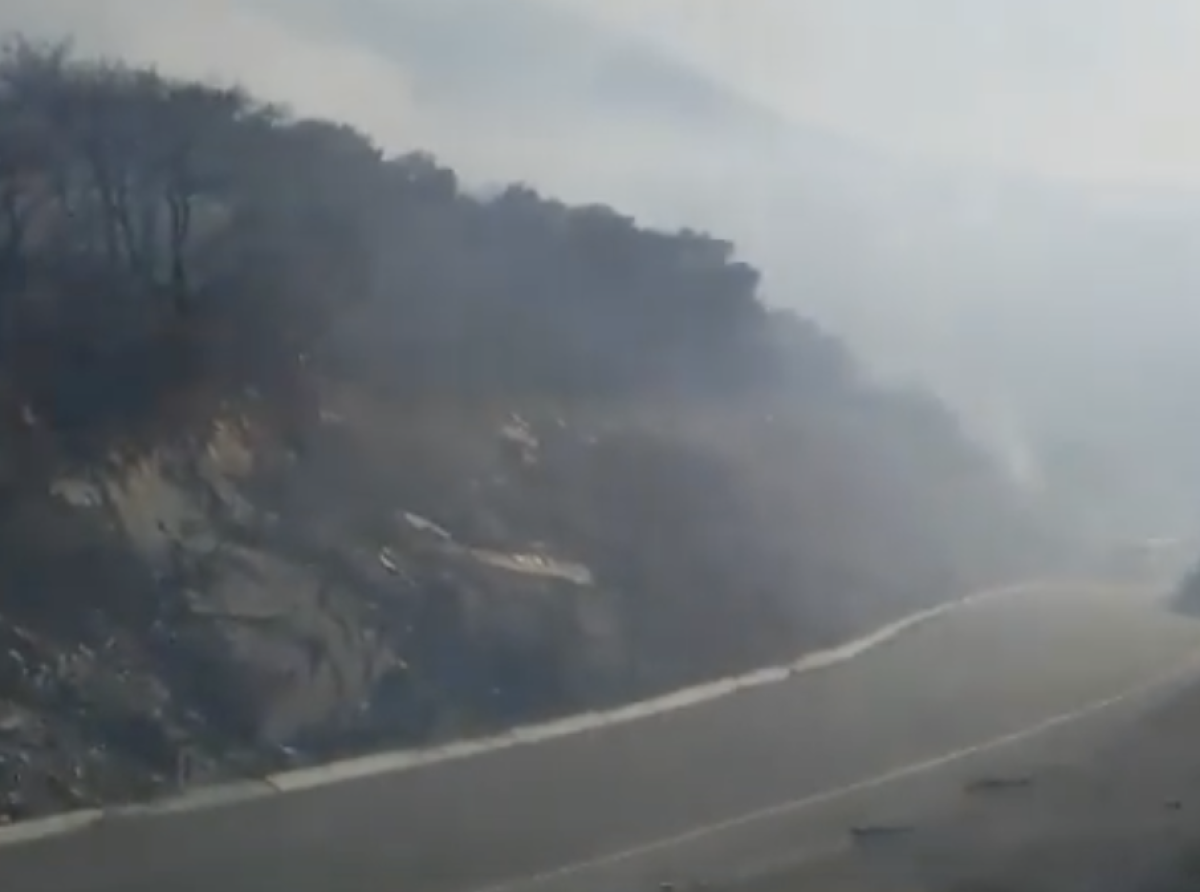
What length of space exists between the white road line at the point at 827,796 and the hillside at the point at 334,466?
15.1 ft

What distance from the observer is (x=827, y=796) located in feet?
66.2

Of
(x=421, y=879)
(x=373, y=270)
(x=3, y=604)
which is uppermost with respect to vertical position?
(x=373, y=270)

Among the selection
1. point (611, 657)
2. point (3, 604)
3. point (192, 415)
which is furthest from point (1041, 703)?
point (3, 604)

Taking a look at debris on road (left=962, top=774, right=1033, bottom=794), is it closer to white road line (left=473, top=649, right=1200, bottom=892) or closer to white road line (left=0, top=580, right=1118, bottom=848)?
white road line (left=473, top=649, right=1200, bottom=892)

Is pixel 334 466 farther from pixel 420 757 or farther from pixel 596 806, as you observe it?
pixel 596 806

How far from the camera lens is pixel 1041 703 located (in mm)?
26438

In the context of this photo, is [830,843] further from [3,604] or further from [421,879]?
[3,604]

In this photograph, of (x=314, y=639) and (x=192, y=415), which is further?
(x=192, y=415)

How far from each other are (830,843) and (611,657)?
9729mm

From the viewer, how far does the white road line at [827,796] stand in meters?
16.8

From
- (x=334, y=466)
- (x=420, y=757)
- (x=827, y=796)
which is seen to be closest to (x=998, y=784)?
(x=827, y=796)

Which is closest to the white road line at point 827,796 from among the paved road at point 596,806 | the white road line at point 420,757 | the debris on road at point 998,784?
the paved road at point 596,806

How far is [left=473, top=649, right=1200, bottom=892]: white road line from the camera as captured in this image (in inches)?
663

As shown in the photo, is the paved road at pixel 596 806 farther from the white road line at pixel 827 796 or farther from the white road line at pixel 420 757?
the white road line at pixel 420 757
